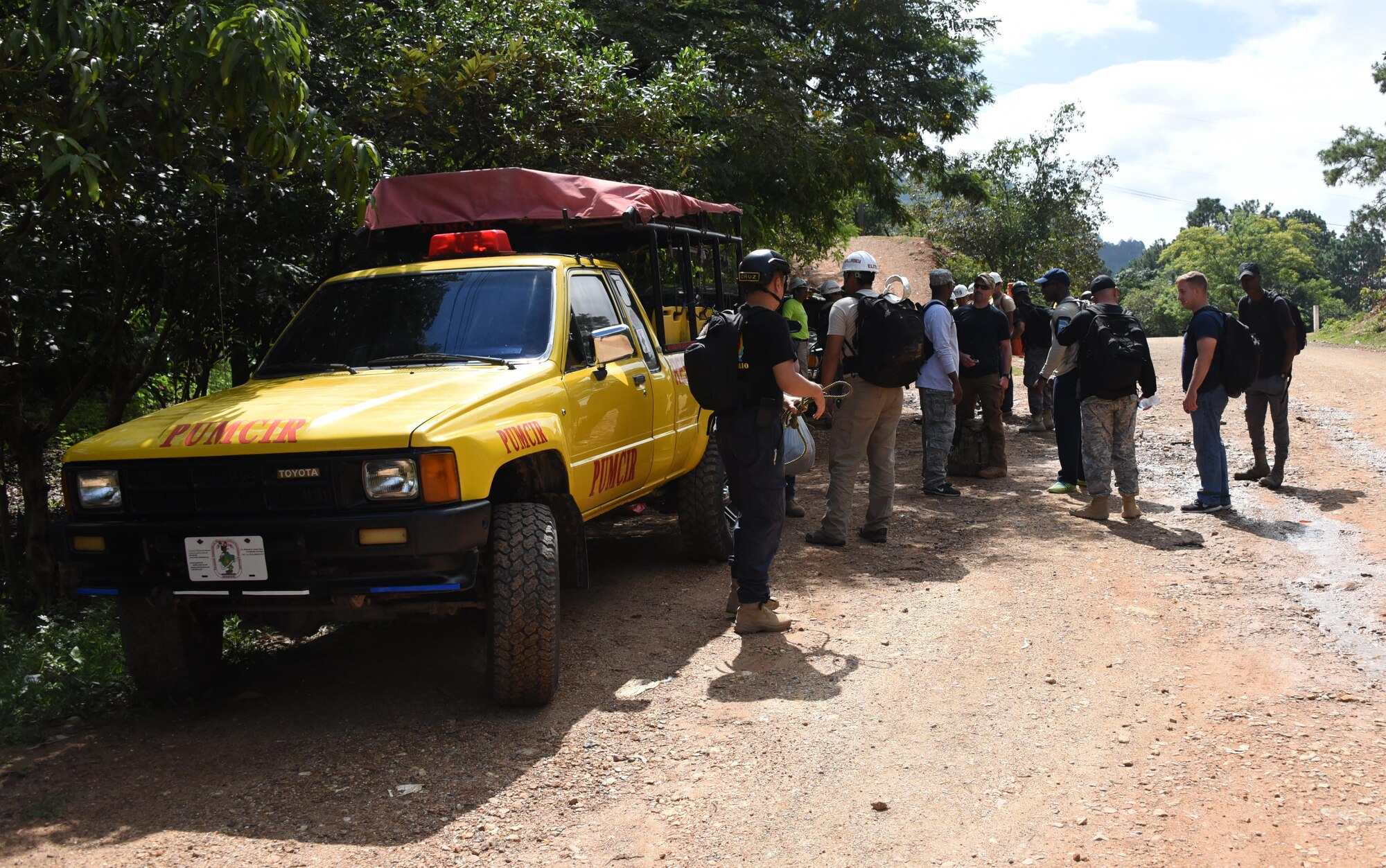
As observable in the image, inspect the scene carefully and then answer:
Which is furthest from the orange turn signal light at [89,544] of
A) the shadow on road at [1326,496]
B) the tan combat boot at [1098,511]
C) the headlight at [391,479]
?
the shadow on road at [1326,496]

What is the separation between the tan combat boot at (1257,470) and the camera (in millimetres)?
10367

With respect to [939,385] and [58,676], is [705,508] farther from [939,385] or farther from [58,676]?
[58,676]

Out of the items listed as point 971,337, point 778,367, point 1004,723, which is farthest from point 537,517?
point 971,337

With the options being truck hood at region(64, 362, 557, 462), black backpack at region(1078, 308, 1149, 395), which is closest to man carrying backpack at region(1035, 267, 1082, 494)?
black backpack at region(1078, 308, 1149, 395)

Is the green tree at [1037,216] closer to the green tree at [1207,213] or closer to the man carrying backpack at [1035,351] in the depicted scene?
the man carrying backpack at [1035,351]

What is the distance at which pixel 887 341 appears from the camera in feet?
25.4

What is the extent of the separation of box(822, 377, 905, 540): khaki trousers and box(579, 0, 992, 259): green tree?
4241 mm

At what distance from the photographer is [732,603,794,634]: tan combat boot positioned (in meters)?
6.04

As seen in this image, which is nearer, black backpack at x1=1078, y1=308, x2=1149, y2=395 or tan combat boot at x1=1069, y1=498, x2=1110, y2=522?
black backpack at x1=1078, y1=308, x2=1149, y2=395

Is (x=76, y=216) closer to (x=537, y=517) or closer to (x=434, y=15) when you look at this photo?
(x=434, y=15)

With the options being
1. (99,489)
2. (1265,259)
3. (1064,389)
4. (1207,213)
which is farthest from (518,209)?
(1207,213)

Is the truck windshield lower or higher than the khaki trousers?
higher

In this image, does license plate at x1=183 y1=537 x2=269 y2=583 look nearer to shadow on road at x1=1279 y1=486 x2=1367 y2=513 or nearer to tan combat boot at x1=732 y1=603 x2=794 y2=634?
tan combat boot at x1=732 y1=603 x2=794 y2=634

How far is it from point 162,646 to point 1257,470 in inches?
360
